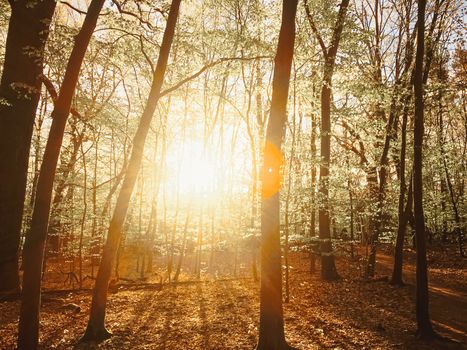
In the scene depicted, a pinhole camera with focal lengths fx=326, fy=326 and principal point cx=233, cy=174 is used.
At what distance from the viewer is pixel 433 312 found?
872 centimetres

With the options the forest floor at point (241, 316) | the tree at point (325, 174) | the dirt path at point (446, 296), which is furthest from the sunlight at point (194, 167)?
the dirt path at point (446, 296)

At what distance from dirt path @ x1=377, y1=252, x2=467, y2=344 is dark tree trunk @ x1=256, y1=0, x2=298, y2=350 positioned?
4.13 metres

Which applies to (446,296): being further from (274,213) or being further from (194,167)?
(194,167)

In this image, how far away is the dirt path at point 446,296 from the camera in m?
7.57

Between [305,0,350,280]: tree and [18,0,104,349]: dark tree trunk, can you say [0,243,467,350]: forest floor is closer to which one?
[305,0,350,280]: tree

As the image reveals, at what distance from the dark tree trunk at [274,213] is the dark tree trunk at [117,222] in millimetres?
2715

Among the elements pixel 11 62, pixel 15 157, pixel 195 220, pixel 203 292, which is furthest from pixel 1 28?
pixel 195 220

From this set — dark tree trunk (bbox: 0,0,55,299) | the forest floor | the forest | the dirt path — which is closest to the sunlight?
the forest

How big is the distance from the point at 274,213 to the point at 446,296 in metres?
8.40

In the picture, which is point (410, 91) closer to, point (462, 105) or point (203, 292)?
point (203, 292)

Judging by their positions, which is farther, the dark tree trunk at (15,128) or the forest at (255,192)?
the dark tree trunk at (15,128)

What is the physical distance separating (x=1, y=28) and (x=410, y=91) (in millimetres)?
14387

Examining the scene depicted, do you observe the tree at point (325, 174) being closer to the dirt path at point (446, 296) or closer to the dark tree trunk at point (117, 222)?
the dirt path at point (446, 296)

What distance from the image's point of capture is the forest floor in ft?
21.0
